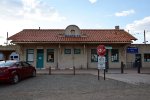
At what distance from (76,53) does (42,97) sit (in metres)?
20.0

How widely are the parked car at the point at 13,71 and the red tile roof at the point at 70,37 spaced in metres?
11.3

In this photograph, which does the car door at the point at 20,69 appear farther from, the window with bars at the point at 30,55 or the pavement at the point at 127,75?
the window with bars at the point at 30,55

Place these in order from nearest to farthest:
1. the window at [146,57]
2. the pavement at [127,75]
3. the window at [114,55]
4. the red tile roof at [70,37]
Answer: the pavement at [127,75], the red tile roof at [70,37], the window at [114,55], the window at [146,57]

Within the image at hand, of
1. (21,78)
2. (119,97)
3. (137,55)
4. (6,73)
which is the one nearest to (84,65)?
(137,55)

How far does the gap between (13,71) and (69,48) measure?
1511 centimetres

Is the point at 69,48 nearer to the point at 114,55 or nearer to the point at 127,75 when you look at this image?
the point at 114,55

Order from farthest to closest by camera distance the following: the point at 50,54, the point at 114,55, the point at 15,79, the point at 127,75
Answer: the point at 114,55 < the point at 50,54 < the point at 127,75 < the point at 15,79

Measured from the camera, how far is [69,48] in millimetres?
30312

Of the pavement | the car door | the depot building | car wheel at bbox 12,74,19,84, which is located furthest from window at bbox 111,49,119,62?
car wheel at bbox 12,74,19,84

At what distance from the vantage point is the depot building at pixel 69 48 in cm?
2960

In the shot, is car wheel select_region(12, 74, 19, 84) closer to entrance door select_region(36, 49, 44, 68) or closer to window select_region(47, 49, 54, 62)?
entrance door select_region(36, 49, 44, 68)

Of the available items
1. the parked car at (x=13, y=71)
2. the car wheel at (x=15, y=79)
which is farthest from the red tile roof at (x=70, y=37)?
the car wheel at (x=15, y=79)

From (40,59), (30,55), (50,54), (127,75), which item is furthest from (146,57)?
(30,55)

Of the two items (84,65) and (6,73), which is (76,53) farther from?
(6,73)
